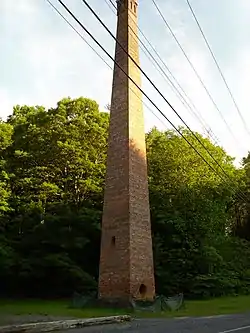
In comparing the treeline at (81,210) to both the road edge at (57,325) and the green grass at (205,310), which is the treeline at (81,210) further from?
the road edge at (57,325)

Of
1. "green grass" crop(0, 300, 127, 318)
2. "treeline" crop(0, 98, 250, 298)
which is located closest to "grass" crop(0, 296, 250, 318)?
"green grass" crop(0, 300, 127, 318)

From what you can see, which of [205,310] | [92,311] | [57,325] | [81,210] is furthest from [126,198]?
[57,325]

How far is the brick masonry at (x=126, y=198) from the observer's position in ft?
77.6

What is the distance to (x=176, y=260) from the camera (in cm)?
3466

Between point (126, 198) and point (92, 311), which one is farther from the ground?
point (126, 198)

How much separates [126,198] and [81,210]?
10.8 meters

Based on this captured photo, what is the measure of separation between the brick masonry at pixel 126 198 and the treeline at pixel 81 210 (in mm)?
7784

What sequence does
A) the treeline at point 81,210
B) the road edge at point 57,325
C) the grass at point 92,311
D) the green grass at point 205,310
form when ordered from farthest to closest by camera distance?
the treeline at point 81,210
the green grass at point 205,310
the grass at point 92,311
the road edge at point 57,325

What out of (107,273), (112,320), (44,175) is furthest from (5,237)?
(112,320)

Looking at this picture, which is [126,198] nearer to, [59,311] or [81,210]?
[59,311]

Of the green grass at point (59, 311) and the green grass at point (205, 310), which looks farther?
the green grass at point (205, 310)

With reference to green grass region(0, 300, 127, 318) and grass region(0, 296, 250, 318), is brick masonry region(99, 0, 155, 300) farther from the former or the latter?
grass region(0, 296, 250, 318)

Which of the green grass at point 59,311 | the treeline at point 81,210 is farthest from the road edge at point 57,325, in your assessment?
the treeline at point 81,210

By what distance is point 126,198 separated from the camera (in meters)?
24.5
